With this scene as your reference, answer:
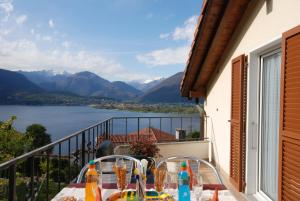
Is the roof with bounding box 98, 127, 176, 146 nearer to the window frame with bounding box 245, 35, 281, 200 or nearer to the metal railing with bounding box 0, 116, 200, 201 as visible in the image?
the metal railing with bounding box 0, 116, 200, 201

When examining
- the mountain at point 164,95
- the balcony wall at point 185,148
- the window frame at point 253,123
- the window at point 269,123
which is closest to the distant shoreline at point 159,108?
the balcony wall at point 185,148

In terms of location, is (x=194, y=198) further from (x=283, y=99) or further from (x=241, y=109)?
(x=241, y=109)

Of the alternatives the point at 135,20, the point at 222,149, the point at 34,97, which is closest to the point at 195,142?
the point at 222,149

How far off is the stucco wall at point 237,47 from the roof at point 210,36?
12 centimetres

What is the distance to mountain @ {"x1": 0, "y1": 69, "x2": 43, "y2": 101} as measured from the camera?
65.7 metres

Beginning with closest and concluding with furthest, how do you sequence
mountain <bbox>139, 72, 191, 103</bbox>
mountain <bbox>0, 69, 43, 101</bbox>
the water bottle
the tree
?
the water bottle
the tree
mountain <bbox>139, 72, 191, 103</bbox>
mountain <bbox>0, 69, 43, 101</bbox>

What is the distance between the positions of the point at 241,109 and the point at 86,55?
54726 mm

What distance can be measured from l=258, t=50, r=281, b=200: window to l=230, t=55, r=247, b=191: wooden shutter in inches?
12.4

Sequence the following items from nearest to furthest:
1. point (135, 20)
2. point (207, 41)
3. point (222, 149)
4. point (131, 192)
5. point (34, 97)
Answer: point (131, 192) < point (207, 41) < point (222, 149) < point (135, 20) < point (34, 97)

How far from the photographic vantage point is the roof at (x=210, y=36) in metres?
4.08

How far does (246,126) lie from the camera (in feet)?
13.2

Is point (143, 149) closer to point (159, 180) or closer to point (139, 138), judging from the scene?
point (139, 138)

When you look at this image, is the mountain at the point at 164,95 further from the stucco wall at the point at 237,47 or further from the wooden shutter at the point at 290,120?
the wooden shutter at the point at 290,120

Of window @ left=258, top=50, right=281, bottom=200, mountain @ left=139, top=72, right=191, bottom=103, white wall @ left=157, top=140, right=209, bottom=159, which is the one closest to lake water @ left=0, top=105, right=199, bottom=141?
mountain @ left=139, top=72, right=191, bottom=103
